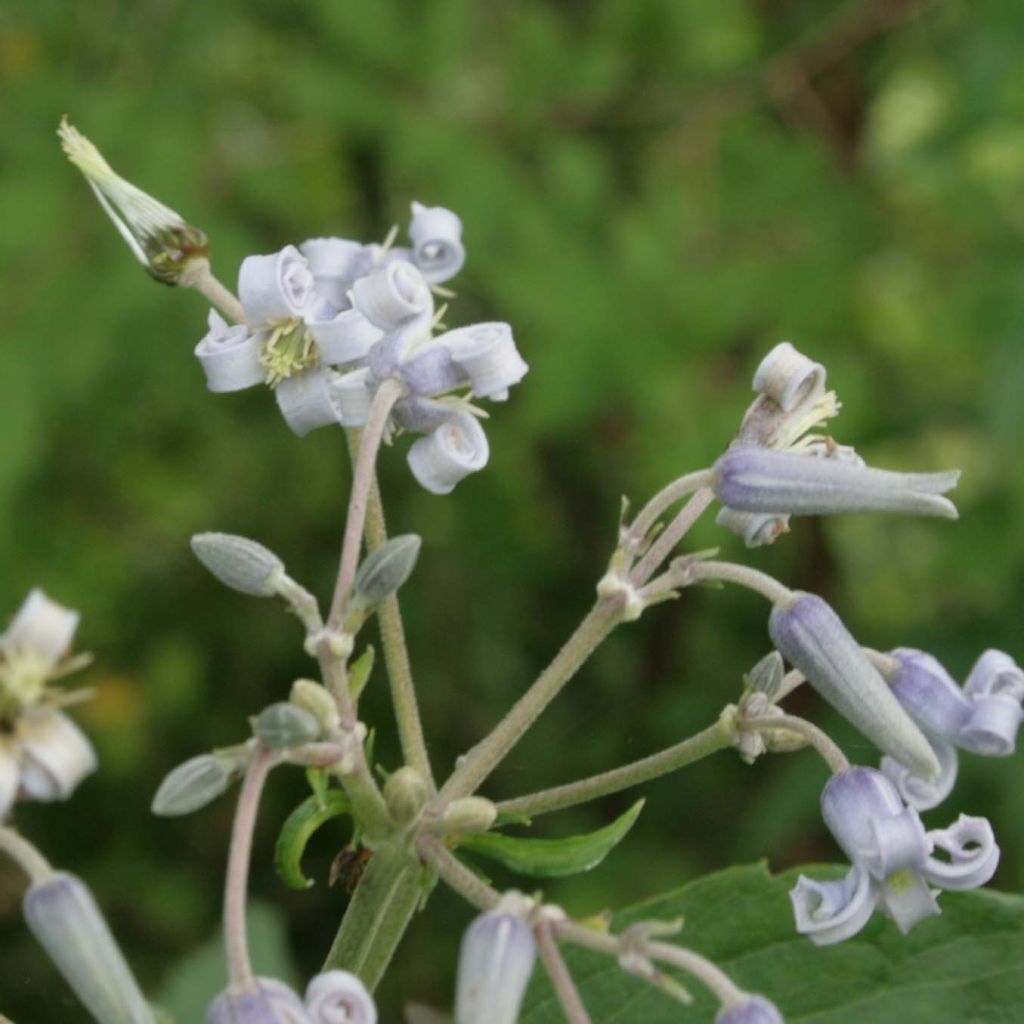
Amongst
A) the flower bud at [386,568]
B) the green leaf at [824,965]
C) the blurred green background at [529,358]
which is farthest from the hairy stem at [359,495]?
the blurred green background at [529,358]

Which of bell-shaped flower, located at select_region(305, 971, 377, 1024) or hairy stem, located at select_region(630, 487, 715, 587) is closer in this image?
bell-shaped flower, located at select_region(305, 971, 377, 1024)

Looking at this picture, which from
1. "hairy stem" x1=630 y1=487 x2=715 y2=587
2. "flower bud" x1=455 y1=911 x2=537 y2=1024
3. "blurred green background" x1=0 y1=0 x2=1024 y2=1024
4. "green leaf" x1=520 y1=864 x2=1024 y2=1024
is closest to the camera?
"flower bud" x1=455 y1=911 x2=537 y2=1024

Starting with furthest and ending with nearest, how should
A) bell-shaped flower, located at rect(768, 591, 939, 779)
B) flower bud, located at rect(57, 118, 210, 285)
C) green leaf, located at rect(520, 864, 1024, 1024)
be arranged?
green leaf, located at rect(520, 864, 1024, 1024)
flower bud, located at rect(57, 118, 210, 285)
bell-shaped flower, located at rect(768, 591, 939, 779)

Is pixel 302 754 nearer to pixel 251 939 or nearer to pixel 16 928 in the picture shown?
pixel 251 939

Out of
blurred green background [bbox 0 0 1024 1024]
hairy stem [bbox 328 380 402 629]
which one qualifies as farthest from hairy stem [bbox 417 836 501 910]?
blurred green background [bbox 0 0 1024 1024]

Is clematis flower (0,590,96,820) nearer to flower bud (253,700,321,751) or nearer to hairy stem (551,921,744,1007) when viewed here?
flower bud (253,700,321,751)

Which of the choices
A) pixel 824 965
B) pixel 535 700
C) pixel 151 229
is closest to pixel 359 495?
pixel 535 700
